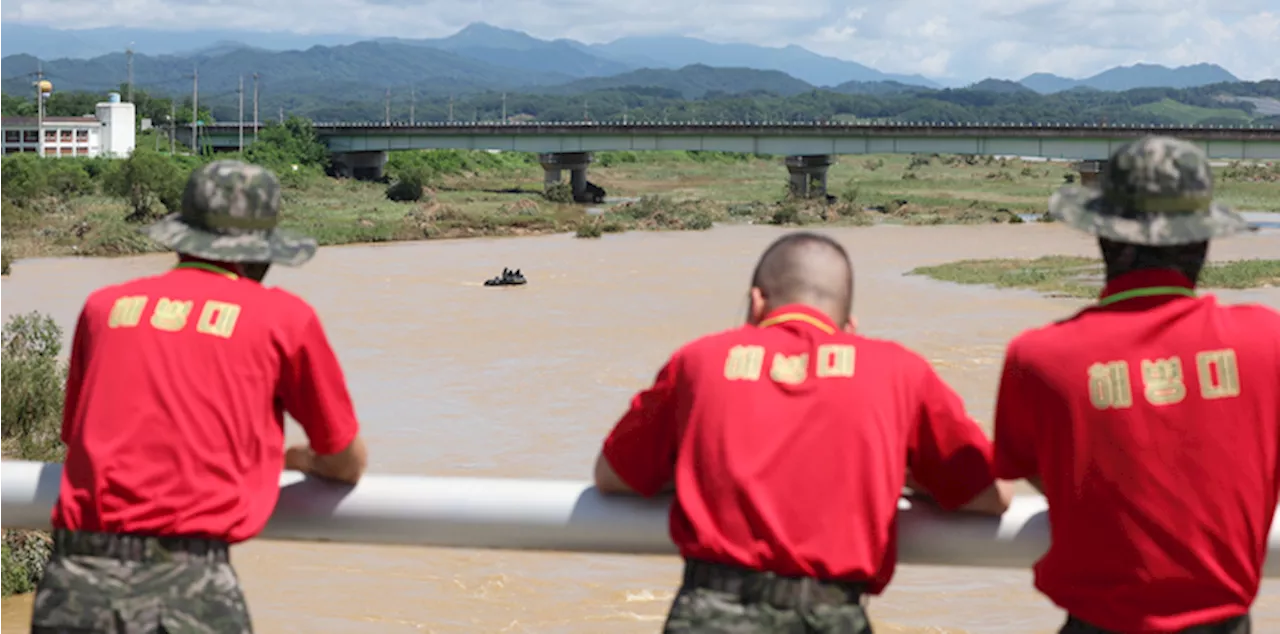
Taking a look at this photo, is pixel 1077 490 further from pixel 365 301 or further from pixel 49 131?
pixel 49 131

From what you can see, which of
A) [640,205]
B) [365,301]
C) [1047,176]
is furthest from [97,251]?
[1047,176]

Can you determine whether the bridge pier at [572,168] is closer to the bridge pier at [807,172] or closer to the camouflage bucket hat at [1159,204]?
the bridge pier at [807,172]

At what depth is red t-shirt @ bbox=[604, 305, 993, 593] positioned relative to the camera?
3.56 m

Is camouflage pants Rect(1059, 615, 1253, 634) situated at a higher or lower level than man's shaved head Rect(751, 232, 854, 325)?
lower

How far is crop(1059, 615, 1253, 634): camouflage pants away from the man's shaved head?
0.77m

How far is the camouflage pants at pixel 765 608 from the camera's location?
11.7ft

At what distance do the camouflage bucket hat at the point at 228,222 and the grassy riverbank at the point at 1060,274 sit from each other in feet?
124

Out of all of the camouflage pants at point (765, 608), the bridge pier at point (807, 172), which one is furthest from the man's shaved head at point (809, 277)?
the bridge pier at point (807, 172)

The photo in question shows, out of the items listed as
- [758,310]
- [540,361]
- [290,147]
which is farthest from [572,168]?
[758,310]

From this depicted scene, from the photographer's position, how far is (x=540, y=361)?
104ft

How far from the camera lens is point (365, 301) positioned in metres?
42.6

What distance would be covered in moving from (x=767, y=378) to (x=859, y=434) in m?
0.22

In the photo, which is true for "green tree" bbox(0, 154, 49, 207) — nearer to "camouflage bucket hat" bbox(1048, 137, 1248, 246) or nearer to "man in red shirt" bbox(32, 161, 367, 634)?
"man in red shirt" bbox(32, 161, 367, 634)

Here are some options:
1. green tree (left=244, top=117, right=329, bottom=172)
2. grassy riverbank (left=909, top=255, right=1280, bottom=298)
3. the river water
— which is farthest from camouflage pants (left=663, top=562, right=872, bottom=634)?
green tree (left=244, top=117, right=329, bottom=172)
